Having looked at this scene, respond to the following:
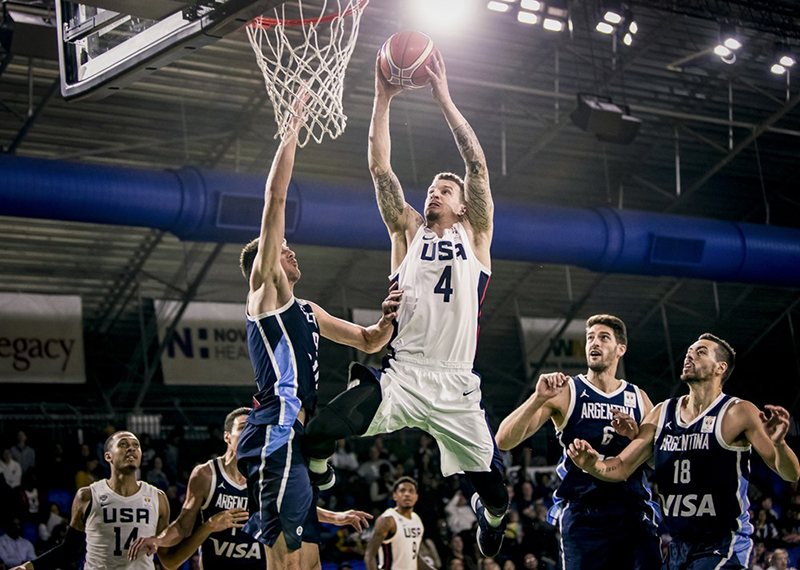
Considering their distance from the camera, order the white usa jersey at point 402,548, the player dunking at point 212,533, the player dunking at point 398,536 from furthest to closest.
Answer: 1. the white usa jersey at point 402,548
2. the player dunking at point 398,536
3. the player dunking at point 212,533

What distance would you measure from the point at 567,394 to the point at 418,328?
157 centimetres

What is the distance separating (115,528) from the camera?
336 inches

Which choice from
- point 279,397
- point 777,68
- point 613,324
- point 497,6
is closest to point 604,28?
point 497,6

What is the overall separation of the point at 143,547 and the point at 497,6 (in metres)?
10.0

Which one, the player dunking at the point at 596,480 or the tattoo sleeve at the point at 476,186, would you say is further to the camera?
the player dunking at the point at 596,480

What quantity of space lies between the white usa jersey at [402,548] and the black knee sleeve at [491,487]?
16.8 ft

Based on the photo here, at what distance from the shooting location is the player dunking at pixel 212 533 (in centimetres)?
784

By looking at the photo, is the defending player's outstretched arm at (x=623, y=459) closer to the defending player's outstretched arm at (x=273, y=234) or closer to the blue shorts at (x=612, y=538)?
the blue shorts at (x=612, y=538)

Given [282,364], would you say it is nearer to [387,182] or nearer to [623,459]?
Answer: [387,182]

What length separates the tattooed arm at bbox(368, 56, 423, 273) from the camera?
6465 mm

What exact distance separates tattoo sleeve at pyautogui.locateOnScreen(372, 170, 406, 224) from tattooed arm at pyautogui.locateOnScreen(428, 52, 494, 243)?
436 mm

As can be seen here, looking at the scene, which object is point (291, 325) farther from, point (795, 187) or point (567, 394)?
point (795, 187)

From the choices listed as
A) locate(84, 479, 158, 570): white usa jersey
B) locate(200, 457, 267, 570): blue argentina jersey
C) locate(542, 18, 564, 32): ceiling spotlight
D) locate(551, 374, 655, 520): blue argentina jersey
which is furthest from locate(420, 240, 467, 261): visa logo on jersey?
locate(542, 18, 564, 32): ceiling spotlight

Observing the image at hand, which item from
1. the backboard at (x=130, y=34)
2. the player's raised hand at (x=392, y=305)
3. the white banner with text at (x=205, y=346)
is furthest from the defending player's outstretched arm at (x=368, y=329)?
the white banner with text at (x=205, y=346)
